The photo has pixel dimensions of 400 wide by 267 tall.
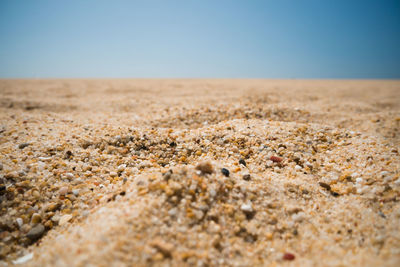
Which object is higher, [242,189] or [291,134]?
[291,134]

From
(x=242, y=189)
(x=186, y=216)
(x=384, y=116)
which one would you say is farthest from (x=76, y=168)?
(x=384, y=116)

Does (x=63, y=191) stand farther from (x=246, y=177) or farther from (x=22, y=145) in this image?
(x=246, y=177)

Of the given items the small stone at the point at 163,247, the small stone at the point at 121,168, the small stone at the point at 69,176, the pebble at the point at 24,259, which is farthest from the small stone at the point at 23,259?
the small stone at the point at 121,168

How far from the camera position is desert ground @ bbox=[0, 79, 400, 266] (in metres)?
1.54

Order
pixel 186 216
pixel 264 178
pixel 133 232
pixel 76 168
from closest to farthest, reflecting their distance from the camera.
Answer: pixel 133 232 → pixel 186 216 → pixel 264 178 → pixel 76 168

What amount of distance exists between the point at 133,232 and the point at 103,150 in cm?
190

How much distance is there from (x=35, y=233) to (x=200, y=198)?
58.8 inches

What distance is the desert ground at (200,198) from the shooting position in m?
1.54

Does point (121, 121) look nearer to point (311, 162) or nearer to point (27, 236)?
point (27, 236)

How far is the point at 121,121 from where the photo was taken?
4941 millimetres

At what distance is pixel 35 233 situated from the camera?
183 centimetres

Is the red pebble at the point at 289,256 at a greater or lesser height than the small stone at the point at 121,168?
lesser

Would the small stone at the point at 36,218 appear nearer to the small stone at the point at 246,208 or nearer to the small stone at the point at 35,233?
the small stone at the point at 35,233

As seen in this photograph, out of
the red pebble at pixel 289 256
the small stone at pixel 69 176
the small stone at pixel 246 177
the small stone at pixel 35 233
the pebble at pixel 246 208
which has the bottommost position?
the small stone at pixel 35 233
